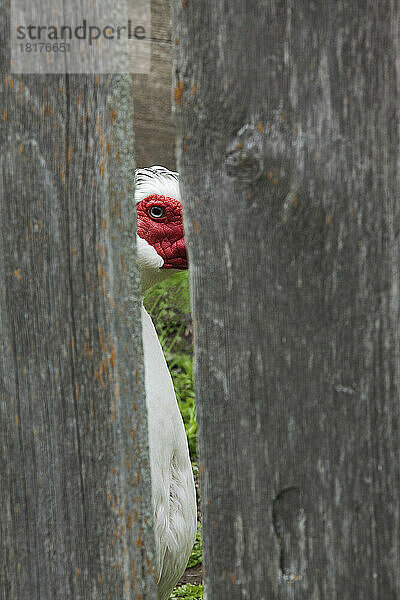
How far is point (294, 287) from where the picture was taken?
117 cm

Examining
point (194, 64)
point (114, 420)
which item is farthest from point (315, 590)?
point (194, 64)

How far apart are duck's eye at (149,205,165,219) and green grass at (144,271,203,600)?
2.35 meters

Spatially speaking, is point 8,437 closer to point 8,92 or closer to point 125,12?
point 8,92

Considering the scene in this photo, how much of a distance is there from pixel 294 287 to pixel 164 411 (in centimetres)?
141

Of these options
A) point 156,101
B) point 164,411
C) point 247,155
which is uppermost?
point 156,101

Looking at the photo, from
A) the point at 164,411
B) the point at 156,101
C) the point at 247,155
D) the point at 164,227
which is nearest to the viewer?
the point at 247,155

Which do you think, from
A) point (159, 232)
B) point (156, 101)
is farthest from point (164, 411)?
point (156, 101)

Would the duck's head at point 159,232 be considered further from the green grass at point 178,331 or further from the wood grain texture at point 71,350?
the green grass at point 178,331

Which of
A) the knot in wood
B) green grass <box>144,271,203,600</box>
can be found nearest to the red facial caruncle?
the knot in wood

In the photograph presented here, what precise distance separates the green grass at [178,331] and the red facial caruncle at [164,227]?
2344mm

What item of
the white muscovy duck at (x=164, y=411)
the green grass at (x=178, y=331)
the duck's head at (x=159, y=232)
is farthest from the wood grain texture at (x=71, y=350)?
the green grass at (x=178, y=331)

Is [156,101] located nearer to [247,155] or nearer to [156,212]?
[156,212]

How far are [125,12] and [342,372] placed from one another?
0.69 m

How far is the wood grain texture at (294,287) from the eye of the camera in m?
1.12
